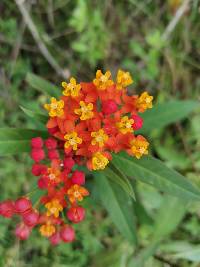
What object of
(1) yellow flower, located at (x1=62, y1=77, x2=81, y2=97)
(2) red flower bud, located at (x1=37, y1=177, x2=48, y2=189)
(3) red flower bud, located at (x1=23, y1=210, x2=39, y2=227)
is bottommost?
(3) red flower bud, located at (x1=23, y1=210, x2=39, y2=227)

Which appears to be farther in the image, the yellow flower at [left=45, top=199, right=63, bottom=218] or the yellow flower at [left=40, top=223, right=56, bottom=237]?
the yellow flower at [left=40, top=223, right=56, bottom=237]

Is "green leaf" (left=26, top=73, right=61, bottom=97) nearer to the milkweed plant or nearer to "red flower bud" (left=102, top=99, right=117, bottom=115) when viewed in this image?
the milkweed plant

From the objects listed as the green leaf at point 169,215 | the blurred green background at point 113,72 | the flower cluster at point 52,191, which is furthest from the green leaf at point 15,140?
the green leaf at point 169,215

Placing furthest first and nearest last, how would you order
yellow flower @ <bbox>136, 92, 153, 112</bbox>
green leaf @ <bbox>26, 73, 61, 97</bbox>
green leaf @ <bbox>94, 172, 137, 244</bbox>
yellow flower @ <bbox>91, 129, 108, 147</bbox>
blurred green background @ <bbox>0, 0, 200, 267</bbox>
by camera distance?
blurred green background @ <bbox>0, 0, 200, 267</bbox> → green leaf @ <bbox>26, 73, 61, 97</bbox> → green leaf @ <bbox>94, 172, 137, 244</bbox> → yellow flower @ <bbox>136, 92, 153, 112</bbox> → yellow flower @ <bbox>91, 129, 108, 147</bbox>

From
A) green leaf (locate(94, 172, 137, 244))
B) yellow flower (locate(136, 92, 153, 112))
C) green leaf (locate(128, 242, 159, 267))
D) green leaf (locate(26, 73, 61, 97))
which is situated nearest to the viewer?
yellow flower (locate(136, 92, 153, 112))

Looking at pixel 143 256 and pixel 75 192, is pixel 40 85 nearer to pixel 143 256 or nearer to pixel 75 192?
pixel 75 192

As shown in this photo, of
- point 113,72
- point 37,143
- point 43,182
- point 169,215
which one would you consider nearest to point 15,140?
point 37,143

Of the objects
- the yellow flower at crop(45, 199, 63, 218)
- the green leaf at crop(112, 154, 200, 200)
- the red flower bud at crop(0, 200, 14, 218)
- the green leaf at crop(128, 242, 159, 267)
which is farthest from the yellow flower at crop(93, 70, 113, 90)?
the green leaf at crop(128, 242, 159, 267)

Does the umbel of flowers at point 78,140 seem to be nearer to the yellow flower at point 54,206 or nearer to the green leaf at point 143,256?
the yellow flower at point 54,206
